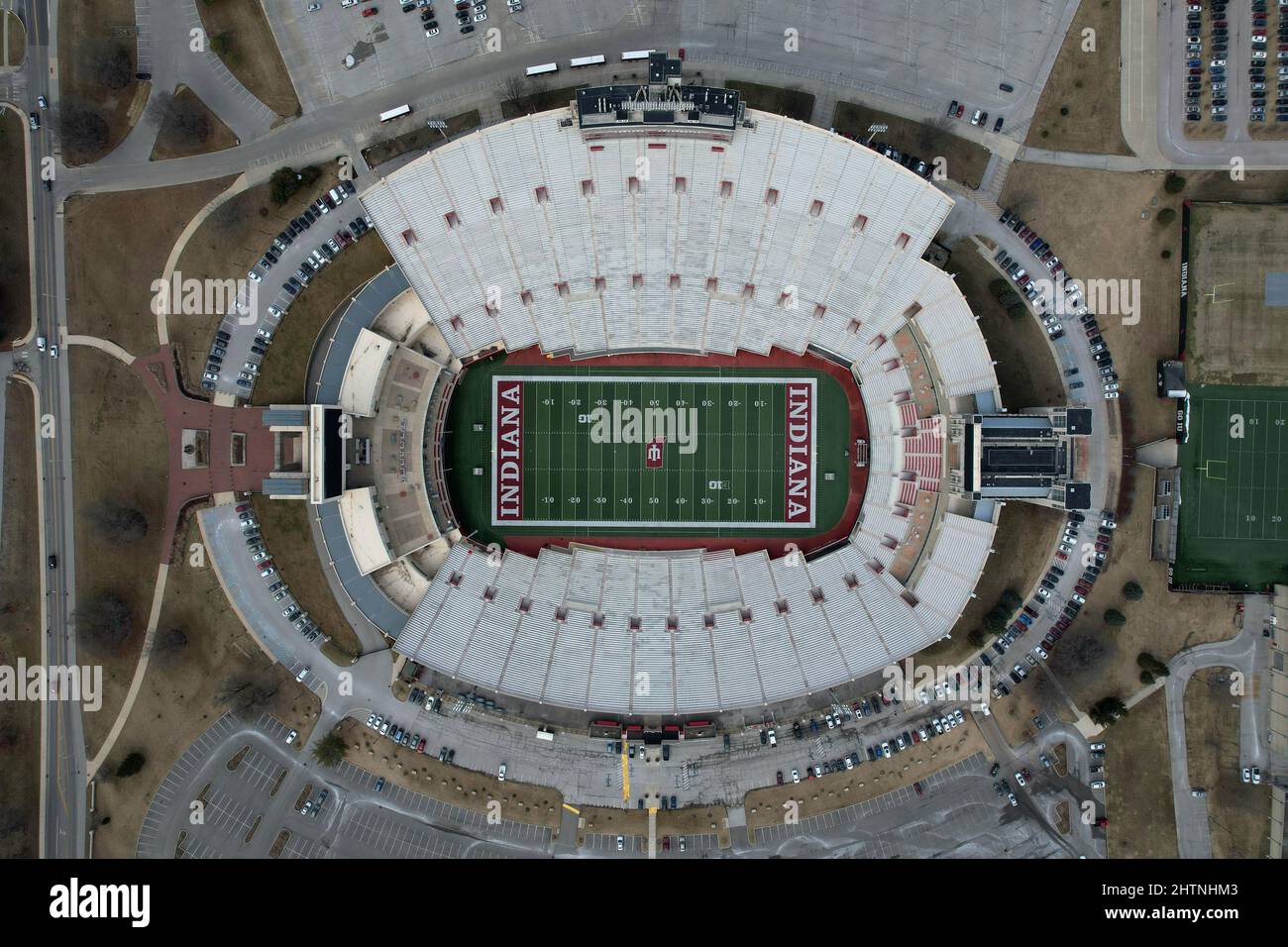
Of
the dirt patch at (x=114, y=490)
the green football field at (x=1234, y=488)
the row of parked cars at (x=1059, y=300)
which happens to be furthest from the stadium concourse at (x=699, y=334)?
the dirt patch at (x=114, y=490)

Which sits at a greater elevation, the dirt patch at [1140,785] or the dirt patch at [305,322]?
the dirt patch at [305,322]

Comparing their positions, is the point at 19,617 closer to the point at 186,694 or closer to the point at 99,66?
the point at 186,694

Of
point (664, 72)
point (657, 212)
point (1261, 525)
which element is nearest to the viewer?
point (664, 72)

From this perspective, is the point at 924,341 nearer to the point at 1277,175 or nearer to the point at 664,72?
the point at 664,72

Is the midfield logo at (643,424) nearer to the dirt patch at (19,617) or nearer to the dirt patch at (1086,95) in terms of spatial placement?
the dirt patch at (1086,95)

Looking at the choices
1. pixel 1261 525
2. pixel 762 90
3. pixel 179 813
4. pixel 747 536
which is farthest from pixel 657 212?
pixel 179 813

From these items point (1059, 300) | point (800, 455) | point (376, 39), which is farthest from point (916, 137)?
point (376, 39)

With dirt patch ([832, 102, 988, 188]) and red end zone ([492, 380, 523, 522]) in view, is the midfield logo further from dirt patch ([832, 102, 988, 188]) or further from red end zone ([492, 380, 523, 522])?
dirt patch ([832, 102, 988, 188])

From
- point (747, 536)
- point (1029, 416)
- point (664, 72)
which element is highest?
point (664, 72)
